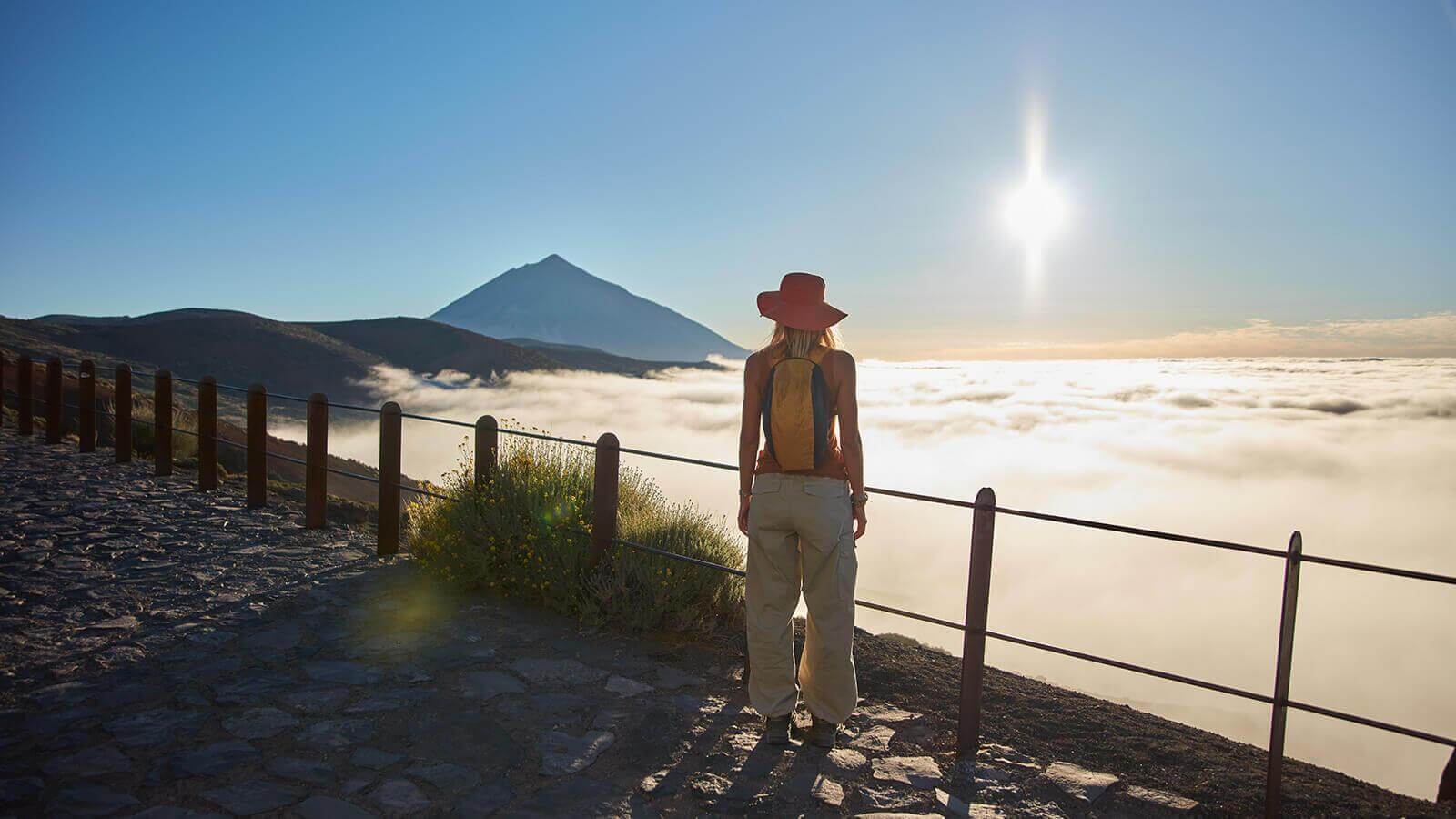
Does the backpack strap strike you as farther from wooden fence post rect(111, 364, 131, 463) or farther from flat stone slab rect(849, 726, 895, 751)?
wooden fence post rect(111, 364, 131, 463)

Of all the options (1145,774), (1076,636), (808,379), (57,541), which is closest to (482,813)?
(808,379)

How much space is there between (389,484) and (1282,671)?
6548 millimetres

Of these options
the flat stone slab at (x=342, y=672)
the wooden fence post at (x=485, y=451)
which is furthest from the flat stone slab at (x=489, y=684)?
the wooden fence post at (x=485, y=451)

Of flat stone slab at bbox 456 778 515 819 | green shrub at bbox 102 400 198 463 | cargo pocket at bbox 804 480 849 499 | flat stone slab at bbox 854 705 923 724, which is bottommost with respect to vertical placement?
flat stone slab at bbox 854 705 923 724

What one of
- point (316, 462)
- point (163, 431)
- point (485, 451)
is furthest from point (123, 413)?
point (485, 451)

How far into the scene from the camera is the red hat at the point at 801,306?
364 cm

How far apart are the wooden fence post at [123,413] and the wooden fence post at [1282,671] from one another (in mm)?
12511

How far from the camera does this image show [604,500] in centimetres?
582

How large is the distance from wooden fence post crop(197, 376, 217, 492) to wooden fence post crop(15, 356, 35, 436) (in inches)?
251

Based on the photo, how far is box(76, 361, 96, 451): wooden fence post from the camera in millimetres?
11992

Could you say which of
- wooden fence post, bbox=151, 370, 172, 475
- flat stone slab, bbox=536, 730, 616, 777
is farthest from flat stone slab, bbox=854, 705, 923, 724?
wooden fence post, bbox=151, 370, 172, 475

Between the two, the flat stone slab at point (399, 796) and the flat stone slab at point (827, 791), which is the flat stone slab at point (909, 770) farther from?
the flat stone slab at point (399, 796)

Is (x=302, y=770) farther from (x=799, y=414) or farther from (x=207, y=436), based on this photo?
(x=207, y=436)

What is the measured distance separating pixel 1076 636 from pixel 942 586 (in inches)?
1191
